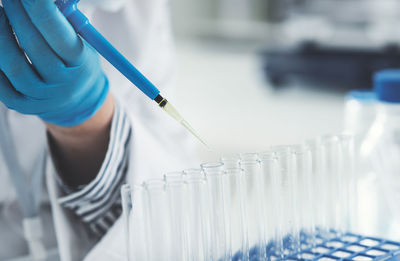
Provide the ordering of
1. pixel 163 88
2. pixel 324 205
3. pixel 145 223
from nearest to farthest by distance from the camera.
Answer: pixel 145 223 → pixel 324 205 → pixel 163 88

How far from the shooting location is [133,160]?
68 cm

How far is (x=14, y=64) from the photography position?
56 cm

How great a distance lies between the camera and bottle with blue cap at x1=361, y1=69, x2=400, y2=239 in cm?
70

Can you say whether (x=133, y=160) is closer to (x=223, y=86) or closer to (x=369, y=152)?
(x=369, y=152)

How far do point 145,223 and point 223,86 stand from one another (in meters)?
2.36

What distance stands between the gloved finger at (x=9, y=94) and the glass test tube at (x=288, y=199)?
322 millimetres

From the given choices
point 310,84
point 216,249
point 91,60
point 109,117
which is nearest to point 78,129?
point 109,117

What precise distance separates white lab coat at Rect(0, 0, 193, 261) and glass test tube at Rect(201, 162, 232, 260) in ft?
0.46

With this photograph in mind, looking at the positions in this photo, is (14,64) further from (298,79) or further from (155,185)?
(298,79)

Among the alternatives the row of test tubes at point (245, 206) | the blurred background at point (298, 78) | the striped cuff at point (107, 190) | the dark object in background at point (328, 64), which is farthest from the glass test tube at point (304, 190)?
the dark object in background at point (328, 64)

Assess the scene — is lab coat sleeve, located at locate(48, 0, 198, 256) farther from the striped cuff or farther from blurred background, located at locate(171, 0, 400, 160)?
blurred background, located at locate(171, 0, 400, 160)

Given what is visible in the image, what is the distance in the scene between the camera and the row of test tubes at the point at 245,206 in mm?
514

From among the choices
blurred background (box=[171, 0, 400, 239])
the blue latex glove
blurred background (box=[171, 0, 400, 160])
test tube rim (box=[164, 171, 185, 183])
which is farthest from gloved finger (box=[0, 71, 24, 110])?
blurred background (box=[171, 0, 400, 160])

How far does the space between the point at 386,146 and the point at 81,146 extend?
484 millimetres
